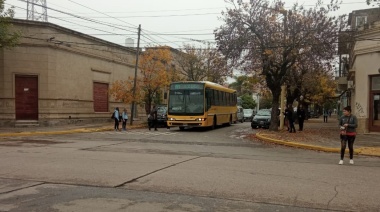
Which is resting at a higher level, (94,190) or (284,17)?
(284,17)

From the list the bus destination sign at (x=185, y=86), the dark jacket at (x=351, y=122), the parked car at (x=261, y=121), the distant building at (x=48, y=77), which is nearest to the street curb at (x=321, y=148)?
the dark jacket at (x=351, y=122)

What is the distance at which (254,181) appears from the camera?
28.5 ft

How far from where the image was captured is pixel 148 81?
31250 millimetres

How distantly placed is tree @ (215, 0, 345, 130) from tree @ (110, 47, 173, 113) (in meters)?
8.38

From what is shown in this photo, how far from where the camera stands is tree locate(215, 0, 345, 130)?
2322 cm

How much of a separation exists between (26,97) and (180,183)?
21.0 m

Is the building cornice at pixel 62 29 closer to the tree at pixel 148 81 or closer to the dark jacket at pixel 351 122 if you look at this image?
the tree at pixel 148 81

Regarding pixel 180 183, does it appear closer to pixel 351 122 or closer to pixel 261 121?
pixel 351 122

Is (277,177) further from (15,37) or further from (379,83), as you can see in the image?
(15,37)

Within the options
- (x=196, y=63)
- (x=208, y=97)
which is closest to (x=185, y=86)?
(x=208, y=97)

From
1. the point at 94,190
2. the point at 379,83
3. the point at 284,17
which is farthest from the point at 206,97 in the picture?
Result: the point at 94,190

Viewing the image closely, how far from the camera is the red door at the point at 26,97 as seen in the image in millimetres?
25953

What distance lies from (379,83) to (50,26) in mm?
20760

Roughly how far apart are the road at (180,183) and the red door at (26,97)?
1370cm
